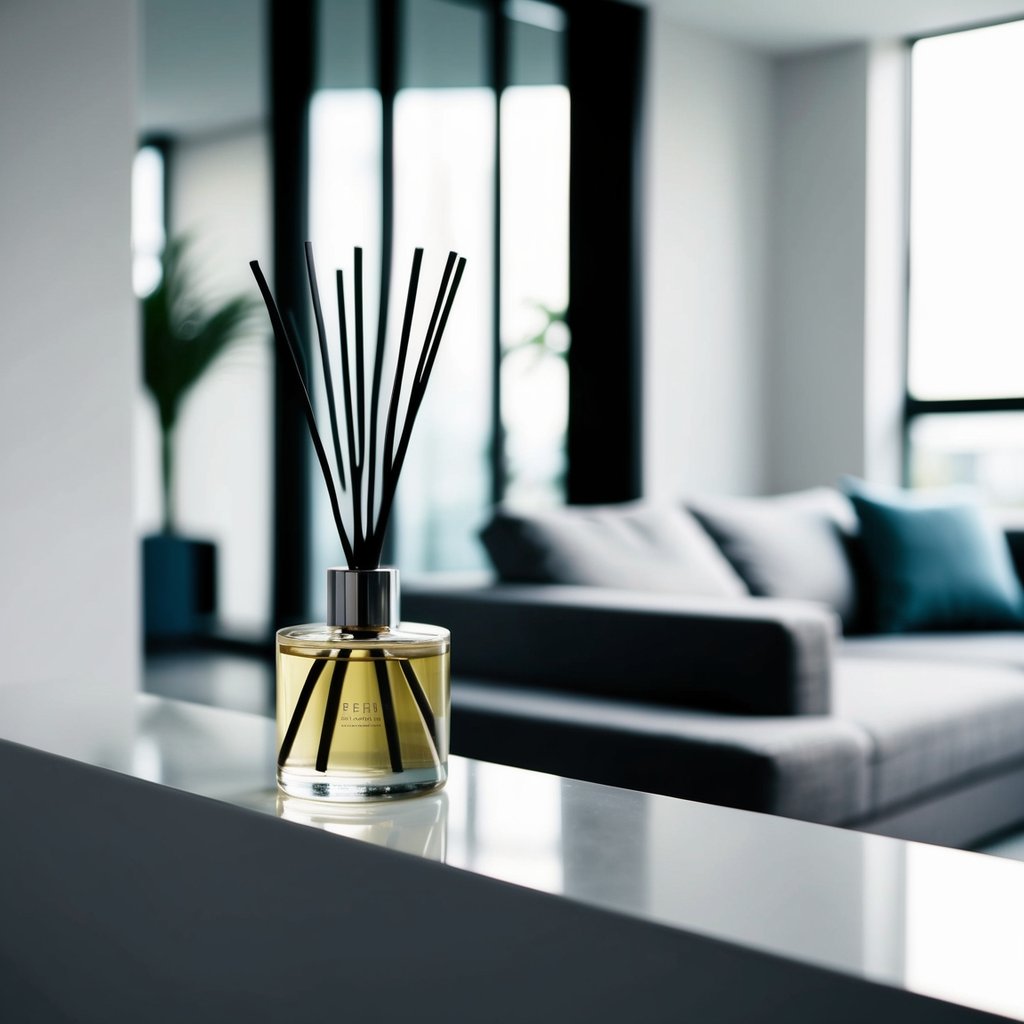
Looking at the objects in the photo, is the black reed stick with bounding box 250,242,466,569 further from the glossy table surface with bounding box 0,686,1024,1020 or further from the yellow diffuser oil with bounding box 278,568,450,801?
the glossy table surface with bounding box 0,686,1024,1020

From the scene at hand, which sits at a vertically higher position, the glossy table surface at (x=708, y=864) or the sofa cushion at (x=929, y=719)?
the glossy table surface at (x=708, y=864)

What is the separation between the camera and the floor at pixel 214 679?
413 cm

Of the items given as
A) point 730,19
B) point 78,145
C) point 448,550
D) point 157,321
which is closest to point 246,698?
point 448,550

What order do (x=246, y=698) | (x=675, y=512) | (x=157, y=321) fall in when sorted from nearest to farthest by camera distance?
(x=675, y=512) < (x=246, y=698) < (x=157, y=321)

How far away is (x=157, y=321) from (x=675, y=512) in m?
2.44

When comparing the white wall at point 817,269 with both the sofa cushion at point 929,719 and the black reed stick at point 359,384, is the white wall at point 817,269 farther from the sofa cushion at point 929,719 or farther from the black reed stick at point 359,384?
the black reed stick at point 359,384

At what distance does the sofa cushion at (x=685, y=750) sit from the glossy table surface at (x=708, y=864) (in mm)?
1268

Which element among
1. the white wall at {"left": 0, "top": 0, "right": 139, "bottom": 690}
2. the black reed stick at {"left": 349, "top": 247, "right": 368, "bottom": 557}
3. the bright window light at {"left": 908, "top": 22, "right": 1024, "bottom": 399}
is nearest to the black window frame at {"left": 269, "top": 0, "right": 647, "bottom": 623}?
the bright window light at {"left": 908, "top": 22, "right": 1024, "bottom": 399}

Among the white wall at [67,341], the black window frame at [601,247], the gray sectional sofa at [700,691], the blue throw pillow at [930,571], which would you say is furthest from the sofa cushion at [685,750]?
the black window frame at [601,247]

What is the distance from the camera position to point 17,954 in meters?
0.92

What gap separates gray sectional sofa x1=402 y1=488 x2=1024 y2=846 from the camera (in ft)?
7.12

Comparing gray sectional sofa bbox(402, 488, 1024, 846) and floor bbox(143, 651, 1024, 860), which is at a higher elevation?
gray sectional sofa bbox(402, 488, 1024, 846)

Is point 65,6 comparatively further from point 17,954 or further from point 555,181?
point 555,181

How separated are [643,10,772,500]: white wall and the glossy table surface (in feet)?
13.1
